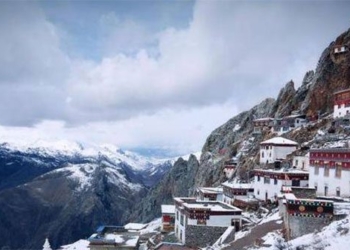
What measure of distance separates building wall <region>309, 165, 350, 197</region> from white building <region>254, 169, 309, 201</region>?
12.7 ft

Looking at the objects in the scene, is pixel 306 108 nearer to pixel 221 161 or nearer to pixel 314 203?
pixel 221 161

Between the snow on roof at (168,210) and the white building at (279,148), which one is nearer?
the snow on roof at (168,210)

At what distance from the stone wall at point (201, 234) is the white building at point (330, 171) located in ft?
42.4

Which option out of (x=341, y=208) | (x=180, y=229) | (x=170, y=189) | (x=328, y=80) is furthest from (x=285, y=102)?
(x=341, y=208)

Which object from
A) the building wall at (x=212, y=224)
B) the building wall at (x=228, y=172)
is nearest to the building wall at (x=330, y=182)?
the building wall at (x=212, y=224)

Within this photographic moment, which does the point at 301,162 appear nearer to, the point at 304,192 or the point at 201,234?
the point at 304,192

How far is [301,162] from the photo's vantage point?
67.0m

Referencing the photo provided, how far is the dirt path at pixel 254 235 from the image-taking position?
139 feet

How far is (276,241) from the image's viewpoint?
35.9 meters

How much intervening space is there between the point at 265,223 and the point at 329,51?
63.0 metres

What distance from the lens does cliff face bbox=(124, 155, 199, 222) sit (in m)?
150

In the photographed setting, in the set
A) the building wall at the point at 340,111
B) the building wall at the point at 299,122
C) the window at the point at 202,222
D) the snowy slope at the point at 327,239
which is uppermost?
the building wall at the point at 340,111

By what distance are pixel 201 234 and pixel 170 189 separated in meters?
105

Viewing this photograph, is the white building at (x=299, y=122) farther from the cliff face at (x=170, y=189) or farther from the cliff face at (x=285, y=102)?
the cliff face at (x=170, y=189)
